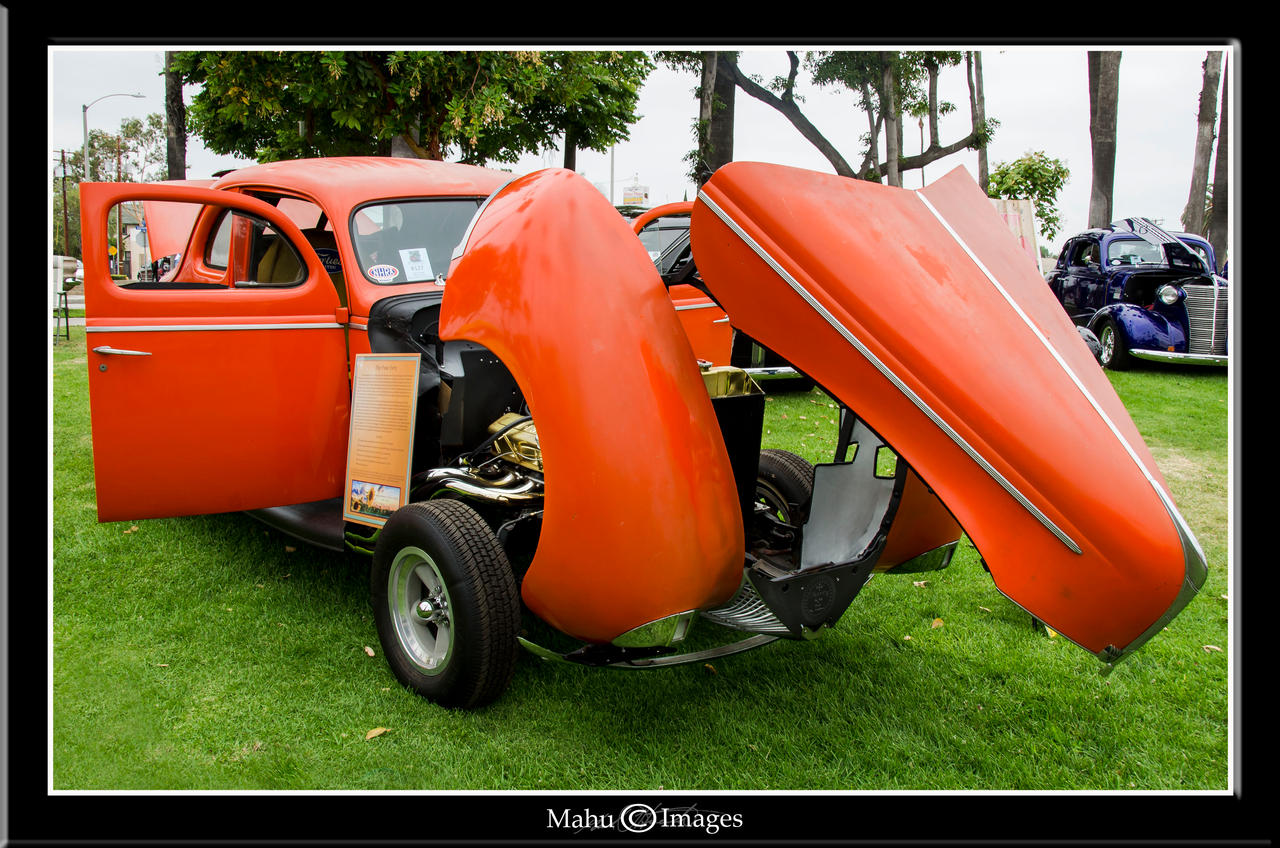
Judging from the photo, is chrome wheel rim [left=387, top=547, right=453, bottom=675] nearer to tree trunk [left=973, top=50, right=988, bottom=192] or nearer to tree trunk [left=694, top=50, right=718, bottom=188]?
tree trunk [left=694, top=50, right=718, bottom=188]

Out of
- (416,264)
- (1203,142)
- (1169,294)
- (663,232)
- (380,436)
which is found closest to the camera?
(380,436)

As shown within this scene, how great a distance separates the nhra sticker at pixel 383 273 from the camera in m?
4.35

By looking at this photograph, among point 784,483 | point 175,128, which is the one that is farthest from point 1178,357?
point 175,128

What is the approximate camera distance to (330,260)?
191 inches

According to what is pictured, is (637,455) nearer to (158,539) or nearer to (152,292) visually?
(152,292)

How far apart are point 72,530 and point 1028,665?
5.27m

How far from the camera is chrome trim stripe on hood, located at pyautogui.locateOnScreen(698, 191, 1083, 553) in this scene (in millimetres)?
2307

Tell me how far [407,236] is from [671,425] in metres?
2.51

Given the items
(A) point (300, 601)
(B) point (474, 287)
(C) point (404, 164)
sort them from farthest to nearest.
A: (C) point (404, 164), (A) point (300, 601), (B) point (474, 287)

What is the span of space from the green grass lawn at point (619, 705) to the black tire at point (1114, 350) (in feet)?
25.9

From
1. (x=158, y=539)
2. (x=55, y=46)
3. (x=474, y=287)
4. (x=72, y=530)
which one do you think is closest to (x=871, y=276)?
(x=474, y=287)

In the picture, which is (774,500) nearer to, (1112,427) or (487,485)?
(487,485)

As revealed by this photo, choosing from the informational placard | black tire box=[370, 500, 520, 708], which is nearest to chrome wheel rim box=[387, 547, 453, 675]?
black tire box=[370, 500, 520, 708]
